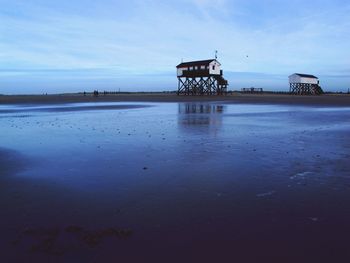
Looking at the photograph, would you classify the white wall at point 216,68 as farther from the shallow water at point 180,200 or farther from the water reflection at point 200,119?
the shallow water at point 180,200

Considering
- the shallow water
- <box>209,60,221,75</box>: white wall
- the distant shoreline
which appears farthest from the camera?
<box>209,60,221,75</box>: white wall

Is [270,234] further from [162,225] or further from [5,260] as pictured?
[5,260]

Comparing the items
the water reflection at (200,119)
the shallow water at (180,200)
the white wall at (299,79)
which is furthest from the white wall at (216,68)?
the shallow water at (180,200)

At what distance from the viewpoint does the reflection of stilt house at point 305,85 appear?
84562 mm

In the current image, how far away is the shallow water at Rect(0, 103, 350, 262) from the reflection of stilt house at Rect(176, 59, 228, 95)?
180ft

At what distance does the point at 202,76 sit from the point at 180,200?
62.1 metres

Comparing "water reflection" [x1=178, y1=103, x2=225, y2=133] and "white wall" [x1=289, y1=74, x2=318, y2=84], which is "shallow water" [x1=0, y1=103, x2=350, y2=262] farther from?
"white wall" [x1=289, y1=74, x2=318, y2=84]

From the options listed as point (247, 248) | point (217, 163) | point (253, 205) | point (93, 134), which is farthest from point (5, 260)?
point (93, 134)

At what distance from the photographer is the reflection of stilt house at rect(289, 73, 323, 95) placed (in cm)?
8456

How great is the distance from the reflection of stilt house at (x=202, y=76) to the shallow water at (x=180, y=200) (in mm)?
55001

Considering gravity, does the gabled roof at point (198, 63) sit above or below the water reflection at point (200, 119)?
above

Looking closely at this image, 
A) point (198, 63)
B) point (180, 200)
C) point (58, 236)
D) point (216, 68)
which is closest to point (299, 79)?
point (216, 68)

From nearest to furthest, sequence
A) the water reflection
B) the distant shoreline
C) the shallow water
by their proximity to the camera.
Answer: the shallow water < the water reflection < the distant shoreline

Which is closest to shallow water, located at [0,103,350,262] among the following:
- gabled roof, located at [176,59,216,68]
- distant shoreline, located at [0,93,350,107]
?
distant shoreline, located at [0,93,350,107]
